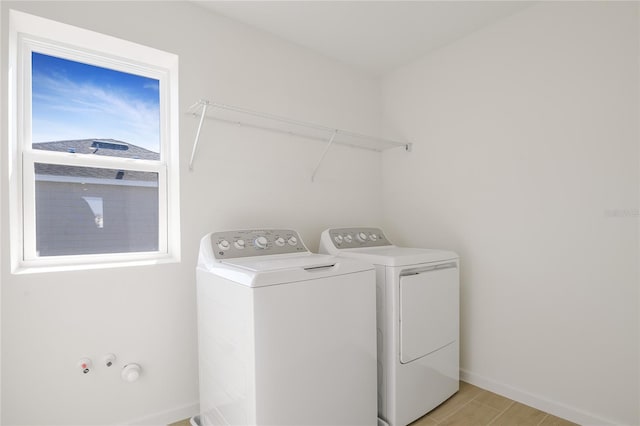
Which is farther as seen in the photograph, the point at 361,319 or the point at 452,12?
the point at 452,12

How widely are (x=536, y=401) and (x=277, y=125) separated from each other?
2.35 meters

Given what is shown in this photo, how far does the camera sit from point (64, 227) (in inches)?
64.2

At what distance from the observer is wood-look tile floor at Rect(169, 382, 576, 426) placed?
174 cm

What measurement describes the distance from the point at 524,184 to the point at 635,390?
115cm

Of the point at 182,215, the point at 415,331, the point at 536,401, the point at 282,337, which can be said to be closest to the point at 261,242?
the point at 182,215

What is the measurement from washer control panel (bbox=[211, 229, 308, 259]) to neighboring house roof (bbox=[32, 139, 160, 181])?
61cm

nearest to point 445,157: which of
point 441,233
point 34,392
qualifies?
point 441,233

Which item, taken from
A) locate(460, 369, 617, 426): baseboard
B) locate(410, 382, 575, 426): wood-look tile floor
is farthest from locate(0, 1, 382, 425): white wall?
locate(460, 369, 617, 426): baseboard

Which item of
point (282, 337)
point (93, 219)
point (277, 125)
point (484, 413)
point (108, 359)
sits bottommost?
point (484, 413)

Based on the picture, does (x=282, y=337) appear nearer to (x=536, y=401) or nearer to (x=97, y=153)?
(x=97, y=153)

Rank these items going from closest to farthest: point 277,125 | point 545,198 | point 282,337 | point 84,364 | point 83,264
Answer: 1. point 282,337
2. point 84,364
3. point 83,264
4. point 545,198
5. point 277,125

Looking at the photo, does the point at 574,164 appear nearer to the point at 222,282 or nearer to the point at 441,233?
the point at 441,233

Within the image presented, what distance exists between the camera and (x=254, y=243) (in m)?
1.78

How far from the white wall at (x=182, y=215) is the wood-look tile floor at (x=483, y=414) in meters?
0.46
